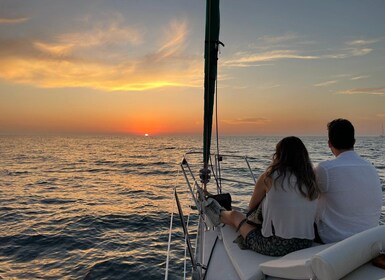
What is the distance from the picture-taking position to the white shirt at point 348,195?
271cm

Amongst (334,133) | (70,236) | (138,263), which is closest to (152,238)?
(138,263)

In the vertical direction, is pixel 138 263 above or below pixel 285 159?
below

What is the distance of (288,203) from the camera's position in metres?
2.69

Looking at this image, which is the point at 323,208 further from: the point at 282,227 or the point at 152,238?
the point at 152,238

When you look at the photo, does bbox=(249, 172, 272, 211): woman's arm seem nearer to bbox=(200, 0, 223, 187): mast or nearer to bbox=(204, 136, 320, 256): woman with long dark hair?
bbox=(204, 136, 320, 256): woman with long dark hair

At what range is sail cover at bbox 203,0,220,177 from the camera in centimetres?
423

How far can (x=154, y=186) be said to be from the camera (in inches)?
640

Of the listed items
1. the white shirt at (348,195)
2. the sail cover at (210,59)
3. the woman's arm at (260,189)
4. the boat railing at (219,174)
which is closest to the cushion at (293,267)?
the white shirt at (348,195)

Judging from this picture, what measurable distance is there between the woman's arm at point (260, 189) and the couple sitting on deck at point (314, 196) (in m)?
0.01

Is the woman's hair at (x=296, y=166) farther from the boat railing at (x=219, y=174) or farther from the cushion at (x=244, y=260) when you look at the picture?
the boat railing at (x=219, y=174)

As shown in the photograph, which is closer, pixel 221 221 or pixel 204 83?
pixel 221 221

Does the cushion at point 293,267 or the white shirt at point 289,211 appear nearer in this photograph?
the cushion at point 293,267

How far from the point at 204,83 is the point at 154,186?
12190 mm

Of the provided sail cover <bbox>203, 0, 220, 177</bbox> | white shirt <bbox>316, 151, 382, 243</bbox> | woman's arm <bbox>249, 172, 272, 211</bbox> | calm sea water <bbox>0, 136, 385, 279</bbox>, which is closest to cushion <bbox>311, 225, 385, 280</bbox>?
white shirt <bbox>316, 151, 382, 243</bbox>
